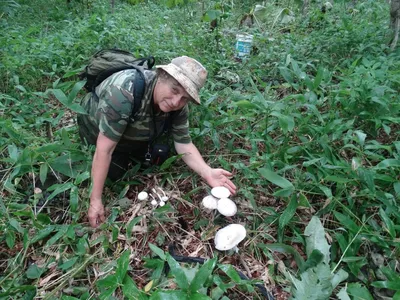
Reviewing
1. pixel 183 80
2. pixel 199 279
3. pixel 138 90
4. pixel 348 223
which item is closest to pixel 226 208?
pixel 199 279


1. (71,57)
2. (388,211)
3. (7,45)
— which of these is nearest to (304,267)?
(388,211)

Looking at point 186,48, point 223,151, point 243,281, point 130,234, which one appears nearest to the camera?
point 243,281

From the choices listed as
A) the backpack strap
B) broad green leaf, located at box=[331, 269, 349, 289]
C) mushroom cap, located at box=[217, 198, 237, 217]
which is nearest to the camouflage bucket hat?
the backpack strap

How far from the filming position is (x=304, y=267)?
1.70 metres

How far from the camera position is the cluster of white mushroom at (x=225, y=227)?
178 cm

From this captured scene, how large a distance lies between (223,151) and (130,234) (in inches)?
38.6

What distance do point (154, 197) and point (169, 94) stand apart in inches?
27.8

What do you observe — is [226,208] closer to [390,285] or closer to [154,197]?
[154,197]

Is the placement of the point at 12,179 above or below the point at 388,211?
below

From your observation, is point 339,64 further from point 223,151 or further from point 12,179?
point 12,179

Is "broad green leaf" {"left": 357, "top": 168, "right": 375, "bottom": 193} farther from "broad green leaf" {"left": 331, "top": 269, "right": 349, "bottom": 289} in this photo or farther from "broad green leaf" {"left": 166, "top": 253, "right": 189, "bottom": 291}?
"broad green leaf" {"left": 166, "top": 253, "right": 189, "bottom": 291}

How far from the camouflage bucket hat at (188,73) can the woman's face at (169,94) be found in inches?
2.0

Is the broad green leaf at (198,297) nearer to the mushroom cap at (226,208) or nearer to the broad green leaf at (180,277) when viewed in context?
the broad green leaf at (180,277)

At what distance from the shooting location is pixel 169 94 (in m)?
1.94
